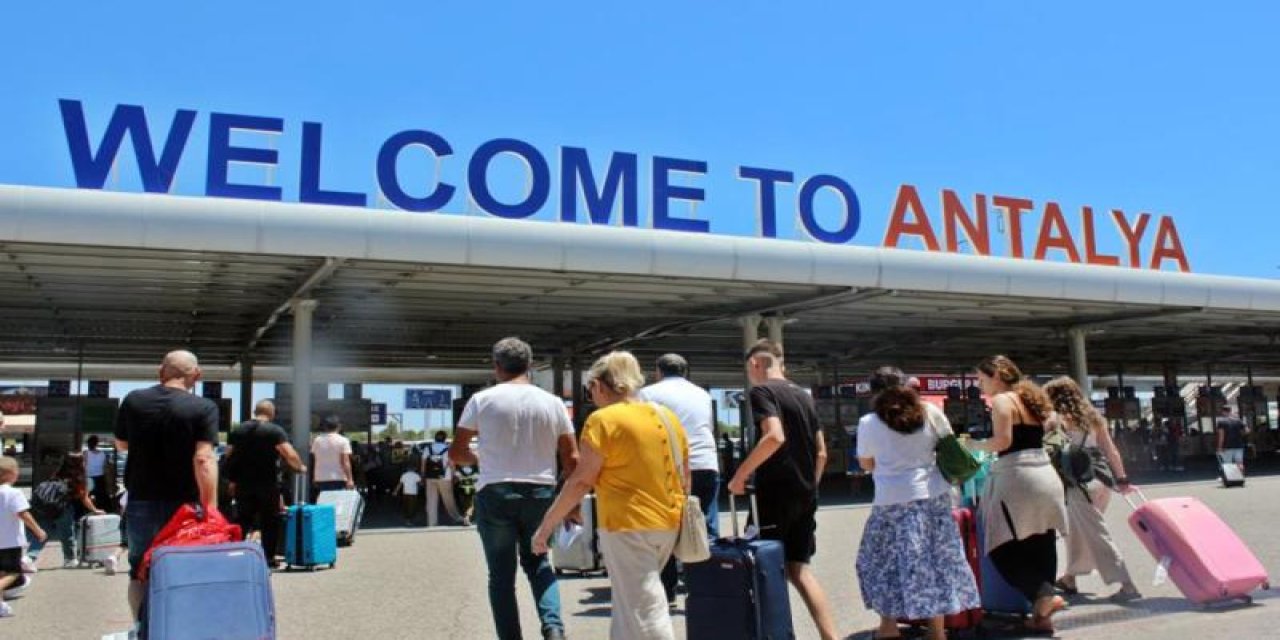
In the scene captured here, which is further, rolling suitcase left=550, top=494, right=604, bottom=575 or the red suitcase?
rolling suitcase left=550, top=494, right=604, bottom=575

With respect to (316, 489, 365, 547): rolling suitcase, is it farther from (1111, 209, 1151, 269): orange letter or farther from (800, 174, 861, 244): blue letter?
(1111, 209, 1151, 269): orange letter

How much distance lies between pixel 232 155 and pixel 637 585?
34.0ft

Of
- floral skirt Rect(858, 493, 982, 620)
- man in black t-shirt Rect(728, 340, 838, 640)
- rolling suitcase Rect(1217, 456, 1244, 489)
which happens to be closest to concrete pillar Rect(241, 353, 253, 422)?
rolling suitcase Rect(1217, 456, 1244, 489)

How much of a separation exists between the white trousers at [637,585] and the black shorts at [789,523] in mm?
1023

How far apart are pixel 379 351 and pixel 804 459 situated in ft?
76.5

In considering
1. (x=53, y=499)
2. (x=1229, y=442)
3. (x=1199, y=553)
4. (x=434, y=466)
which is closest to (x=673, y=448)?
(x=1199, y=553)

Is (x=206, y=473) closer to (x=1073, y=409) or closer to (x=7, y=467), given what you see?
(x=7, y=467)

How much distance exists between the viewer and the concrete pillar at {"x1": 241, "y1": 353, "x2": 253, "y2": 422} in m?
26.4

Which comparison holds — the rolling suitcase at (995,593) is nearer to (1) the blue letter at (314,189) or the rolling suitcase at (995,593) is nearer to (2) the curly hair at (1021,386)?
(2) the curly hair at (1021,386)

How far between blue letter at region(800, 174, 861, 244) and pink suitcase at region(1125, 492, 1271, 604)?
9.99 m

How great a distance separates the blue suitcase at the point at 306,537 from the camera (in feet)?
32.3

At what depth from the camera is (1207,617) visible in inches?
252

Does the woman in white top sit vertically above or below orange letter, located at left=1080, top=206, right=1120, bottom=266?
below

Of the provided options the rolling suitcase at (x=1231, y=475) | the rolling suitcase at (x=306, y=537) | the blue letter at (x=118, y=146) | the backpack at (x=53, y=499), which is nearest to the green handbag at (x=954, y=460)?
the rolling suitcase at (x=306, y=537)
